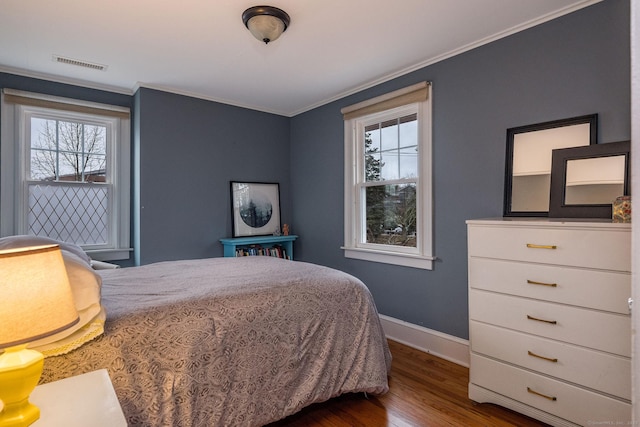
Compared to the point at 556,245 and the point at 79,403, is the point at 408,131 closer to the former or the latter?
the point at 556,245

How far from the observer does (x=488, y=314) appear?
2.06 m

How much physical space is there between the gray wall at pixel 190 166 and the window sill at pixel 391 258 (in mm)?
1508

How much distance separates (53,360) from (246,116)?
3.36 m

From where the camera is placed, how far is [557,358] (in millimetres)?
1786

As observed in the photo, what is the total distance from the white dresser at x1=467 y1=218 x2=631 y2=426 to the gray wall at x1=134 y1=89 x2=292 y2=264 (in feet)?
9.14

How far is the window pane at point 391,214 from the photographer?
3.19m

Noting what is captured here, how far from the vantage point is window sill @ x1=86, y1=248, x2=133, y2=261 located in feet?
11.1

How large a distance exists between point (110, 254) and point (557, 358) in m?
3.78

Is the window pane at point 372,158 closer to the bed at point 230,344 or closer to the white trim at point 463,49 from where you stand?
the white trim at point 463,49

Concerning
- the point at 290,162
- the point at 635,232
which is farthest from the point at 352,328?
the point at 290,162

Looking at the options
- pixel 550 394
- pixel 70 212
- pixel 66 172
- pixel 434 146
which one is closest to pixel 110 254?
pixel 70 212

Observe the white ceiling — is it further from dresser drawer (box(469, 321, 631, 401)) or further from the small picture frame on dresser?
dresser drawer (box(469, 321, 631, 401))

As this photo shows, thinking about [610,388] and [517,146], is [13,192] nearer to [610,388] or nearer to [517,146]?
[517,146]

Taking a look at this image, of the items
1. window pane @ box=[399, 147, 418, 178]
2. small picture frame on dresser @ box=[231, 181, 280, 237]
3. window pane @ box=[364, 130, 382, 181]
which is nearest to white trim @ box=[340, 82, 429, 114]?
window pane @ box=[364, 130, 382, 181]
